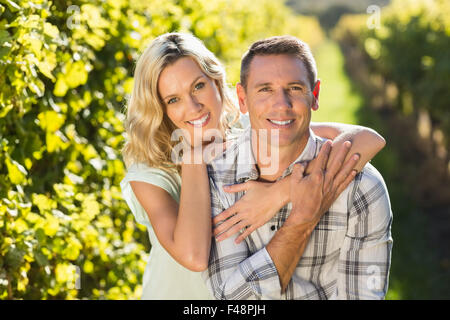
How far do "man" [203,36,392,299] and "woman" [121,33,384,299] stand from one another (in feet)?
0.33

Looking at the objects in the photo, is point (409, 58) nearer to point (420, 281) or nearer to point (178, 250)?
point (420, 281)

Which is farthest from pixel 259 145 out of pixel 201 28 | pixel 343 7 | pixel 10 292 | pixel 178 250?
pixel 343 7

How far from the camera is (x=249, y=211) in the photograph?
2.28 metres

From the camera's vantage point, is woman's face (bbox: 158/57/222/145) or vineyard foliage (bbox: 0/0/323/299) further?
woman's face (bbox: 158/57/222/145)

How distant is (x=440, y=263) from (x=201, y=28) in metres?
3.54

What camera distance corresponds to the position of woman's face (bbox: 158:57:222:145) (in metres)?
2.51

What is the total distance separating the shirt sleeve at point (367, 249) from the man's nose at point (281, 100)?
50cm

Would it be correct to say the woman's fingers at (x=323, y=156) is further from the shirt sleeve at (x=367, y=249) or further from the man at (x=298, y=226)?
the shirt sleeve at (x=367, y=249)

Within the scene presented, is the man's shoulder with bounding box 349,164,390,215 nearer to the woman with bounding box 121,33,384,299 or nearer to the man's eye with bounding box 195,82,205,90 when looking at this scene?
the woman with bounding box 121,33,384,299

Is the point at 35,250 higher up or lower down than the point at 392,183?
lower down

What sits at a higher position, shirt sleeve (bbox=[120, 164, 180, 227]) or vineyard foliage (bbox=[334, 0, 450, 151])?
vineyard foliage (bbox=[334, 0, 450, 151])

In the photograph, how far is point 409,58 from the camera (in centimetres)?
959

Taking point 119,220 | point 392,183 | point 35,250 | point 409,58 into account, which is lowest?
point 35,250

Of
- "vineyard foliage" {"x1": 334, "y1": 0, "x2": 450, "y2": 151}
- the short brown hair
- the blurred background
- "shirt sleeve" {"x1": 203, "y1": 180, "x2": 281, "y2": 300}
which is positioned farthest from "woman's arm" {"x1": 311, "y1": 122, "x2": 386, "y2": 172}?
"vineyard foliage" {"x1": 334, "y1": 0, "x2": 450, "y2": 151}
